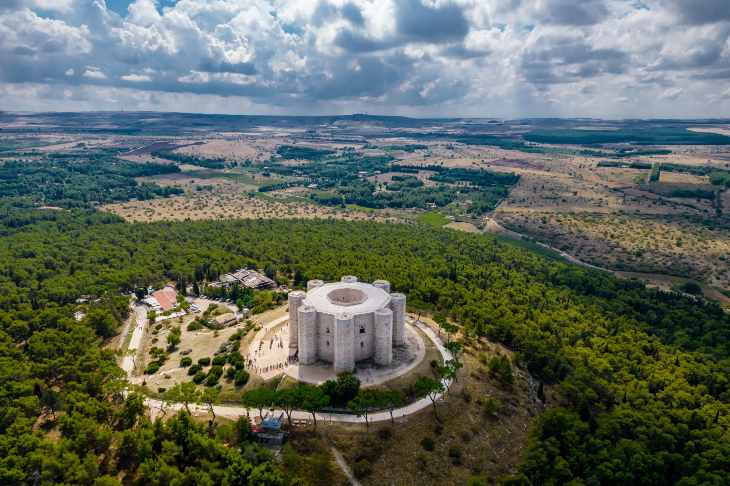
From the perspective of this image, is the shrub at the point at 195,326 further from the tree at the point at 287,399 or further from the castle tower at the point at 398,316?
the castle tower at the point at 398,316

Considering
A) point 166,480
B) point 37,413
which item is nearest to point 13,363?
point 37,413

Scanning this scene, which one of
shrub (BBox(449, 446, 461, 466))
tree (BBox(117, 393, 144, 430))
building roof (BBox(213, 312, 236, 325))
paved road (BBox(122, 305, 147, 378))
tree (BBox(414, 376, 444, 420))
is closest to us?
shrub (BBox(449, 446, 461, 466))

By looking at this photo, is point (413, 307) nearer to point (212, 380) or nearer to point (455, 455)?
point (455, 455)

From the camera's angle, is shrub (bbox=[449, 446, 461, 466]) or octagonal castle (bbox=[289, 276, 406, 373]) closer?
shrub (bbox=[449, 446, 461, 466])

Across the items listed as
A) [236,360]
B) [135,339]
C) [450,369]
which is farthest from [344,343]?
[135,339]

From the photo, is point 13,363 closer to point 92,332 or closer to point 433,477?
point 92,332

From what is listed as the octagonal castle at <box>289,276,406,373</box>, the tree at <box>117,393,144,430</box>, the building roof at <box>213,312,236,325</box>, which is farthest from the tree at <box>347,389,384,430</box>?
the building roof at <box>213,312,236,325</box>

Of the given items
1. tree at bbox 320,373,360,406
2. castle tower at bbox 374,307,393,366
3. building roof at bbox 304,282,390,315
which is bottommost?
tree at bbox 320,373,360,406

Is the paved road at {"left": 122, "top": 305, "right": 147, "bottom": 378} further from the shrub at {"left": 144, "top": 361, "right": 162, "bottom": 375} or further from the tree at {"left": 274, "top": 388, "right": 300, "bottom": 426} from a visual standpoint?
the tree at {"left": 274, "top": 388, "right": 300, "bottom": 426}
